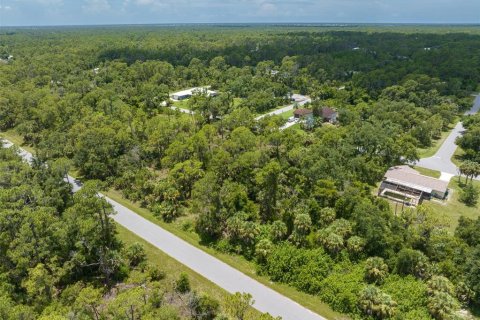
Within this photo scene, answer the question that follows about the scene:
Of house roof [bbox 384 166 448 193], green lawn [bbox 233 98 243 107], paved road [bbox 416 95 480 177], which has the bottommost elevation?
paved road [bbox 416 95 480 177]

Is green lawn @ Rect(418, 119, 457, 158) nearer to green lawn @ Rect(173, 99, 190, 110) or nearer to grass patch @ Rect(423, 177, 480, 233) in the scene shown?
grass patch @ Rect(423, 177, 480, 233)

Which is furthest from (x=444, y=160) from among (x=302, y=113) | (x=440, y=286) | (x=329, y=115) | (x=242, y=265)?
(x=242, y=265)

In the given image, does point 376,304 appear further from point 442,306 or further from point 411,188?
point 411,188

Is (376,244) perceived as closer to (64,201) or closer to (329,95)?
(64,201)

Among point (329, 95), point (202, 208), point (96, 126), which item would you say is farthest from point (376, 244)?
point (329, 95)

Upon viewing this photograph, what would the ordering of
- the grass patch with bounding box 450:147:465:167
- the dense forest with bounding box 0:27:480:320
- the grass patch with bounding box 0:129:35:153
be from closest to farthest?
1. the dense forest with bounding box 0:27:480:320
2. the grass patch with bounding box 450:147:465:167
3. the grass patch with bounding box 0:129:35:153

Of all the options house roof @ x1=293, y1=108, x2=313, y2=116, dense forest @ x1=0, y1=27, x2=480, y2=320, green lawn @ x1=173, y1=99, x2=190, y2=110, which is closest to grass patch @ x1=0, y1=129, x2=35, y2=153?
dense forest @ x1=0, y1=27, x2=480, y2=320
